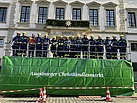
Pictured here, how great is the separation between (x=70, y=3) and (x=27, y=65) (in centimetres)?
1410

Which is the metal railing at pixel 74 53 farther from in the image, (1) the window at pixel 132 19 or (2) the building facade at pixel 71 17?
(1) the window at pixel 132 19

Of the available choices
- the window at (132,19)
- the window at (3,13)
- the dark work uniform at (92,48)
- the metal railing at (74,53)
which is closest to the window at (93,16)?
the window at (132,19)

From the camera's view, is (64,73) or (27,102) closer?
(27,102)

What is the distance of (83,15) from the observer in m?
24.2

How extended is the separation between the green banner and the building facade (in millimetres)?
9636

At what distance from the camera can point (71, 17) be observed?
24.1m

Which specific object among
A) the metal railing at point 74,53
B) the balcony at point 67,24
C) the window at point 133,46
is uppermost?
the balcony at point 67,24

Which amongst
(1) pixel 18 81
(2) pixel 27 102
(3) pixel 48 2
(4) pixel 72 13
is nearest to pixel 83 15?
(4) pixel 72 13

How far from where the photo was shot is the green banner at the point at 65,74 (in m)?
13.2

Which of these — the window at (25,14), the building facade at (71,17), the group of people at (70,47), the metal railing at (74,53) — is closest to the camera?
the metal railing at (74,53)

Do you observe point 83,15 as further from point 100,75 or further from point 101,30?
point 100,75

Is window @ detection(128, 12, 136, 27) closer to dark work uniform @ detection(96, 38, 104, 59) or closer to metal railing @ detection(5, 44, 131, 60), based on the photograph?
metal railing @ detection(5, 44, 131, 60)

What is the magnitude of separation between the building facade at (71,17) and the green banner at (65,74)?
964 centimetres

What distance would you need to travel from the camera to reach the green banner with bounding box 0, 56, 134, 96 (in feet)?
43.2
